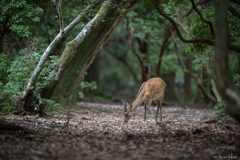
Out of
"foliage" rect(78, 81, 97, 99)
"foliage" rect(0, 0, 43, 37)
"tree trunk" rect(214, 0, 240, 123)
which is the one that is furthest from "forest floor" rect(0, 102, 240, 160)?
"foliage" rect(78, 81, 97, 99)

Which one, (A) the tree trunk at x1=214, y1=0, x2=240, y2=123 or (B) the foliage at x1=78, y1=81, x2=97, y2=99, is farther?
(B) the foliage at x1=78, y1=81, x2=97, y2=99

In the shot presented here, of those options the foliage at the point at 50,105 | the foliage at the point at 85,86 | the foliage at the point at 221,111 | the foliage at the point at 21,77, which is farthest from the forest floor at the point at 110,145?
the foliage at the point at 85,86

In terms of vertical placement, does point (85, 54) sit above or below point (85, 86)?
above

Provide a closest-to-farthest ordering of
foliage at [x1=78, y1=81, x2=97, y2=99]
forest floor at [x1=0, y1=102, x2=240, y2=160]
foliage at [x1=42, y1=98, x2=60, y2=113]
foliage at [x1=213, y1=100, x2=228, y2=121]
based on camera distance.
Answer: forest floor at [x1=0, y1=102, x2=240, y2=160], foliage at [x1=213, y1=100, x2=228, y2=121], foliage at [x1=42, y1=98, x2=60, y2=113], foliage at [x1=78, y1=81, x2=97, y2=99]

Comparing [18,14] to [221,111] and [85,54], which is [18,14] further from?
[221,111]

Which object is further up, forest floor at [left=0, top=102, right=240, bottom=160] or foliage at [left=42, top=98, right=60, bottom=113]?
foliage at [left=42, top=98, right=60, bottom=113]

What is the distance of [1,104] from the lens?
6629mm

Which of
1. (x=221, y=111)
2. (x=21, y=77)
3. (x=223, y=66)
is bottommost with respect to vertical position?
(x=221, y=111)

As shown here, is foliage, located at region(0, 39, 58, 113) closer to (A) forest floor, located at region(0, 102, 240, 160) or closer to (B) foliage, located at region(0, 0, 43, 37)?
(B) foliage, located at region(0, 0, 43, 37)

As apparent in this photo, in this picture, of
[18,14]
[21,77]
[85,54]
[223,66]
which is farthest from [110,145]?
[85,54]

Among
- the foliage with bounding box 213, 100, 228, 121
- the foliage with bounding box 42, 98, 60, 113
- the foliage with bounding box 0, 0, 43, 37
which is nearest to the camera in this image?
the foliage with bounding box 213, 100, 228, 121

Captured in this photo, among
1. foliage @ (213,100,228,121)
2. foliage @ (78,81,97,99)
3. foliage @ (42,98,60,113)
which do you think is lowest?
foliage @ (42,98,60,113)

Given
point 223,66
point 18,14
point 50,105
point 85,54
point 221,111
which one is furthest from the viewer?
point 85,54

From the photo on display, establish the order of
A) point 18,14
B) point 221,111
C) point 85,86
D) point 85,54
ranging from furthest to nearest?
point 85,86
point 85,54
point 18,14
point 221,111
